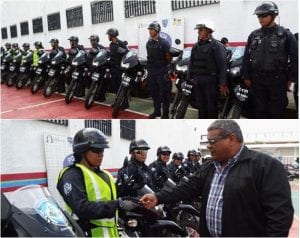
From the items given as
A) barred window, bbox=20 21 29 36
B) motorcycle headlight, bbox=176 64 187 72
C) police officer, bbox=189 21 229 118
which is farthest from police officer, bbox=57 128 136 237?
barred window, bbox=20 21 29 36

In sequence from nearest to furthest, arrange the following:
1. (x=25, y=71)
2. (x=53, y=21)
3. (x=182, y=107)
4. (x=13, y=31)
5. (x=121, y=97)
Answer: (x=182, y=107)
(x=121, y=97)
(x=25, y=71)
(x=53, y=21)
(x=13, y=31)

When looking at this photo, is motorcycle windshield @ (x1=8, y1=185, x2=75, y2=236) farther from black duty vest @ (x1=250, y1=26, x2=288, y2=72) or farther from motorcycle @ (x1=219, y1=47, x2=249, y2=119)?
motorcycle @ (x1=219, y1=47, x2=249, y2=119)

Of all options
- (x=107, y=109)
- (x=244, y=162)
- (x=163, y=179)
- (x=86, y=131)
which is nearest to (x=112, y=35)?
(x=107, y=109)

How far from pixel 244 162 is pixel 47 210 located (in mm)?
1128

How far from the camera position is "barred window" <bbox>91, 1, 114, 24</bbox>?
9.73 m

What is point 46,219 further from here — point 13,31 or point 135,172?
point 13,31

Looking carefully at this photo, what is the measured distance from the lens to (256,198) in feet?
7.14

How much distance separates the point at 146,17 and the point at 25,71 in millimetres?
3358

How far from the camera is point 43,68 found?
28.7 feet

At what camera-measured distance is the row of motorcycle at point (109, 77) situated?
4745 millimetres

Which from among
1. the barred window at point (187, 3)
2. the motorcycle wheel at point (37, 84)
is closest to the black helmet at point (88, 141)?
the barred window at point (187, 3)

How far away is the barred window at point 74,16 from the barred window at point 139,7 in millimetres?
2099

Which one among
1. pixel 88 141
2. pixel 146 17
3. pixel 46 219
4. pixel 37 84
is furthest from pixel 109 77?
pixel 46 219

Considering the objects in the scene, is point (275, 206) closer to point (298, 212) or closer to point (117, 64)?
point (117, 64)
